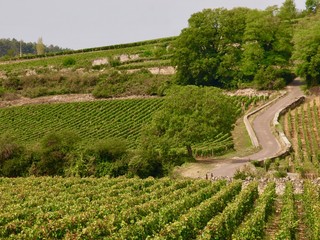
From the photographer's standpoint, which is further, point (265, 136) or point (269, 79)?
point (269, 79)

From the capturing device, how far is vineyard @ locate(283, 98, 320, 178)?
112 ft

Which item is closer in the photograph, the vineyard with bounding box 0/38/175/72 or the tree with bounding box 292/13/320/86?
the tree with bounding box 292/13/320/86

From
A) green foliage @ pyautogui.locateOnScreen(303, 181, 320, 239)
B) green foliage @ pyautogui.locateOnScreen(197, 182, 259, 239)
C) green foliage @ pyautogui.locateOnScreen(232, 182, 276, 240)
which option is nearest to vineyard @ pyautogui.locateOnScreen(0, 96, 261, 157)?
green foliage @ pyautogui.locateOnScreen(197, 182, 259, 239)

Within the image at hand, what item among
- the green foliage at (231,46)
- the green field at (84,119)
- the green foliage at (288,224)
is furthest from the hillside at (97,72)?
the green foliage at (288,224)

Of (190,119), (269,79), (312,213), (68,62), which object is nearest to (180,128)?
(190,119)

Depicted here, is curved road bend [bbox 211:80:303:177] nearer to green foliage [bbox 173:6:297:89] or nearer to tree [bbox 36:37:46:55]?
green foliage [bbox 173:6:297:89]

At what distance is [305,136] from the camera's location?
43.9 m

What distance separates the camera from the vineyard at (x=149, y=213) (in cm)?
1638

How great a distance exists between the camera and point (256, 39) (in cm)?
6719

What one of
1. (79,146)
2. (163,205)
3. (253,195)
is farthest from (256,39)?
(163,205)

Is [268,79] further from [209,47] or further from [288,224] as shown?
[288,224]

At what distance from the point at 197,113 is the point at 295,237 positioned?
73.9 feet

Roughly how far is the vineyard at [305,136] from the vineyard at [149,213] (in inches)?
252

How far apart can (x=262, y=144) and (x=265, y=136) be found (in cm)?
288
